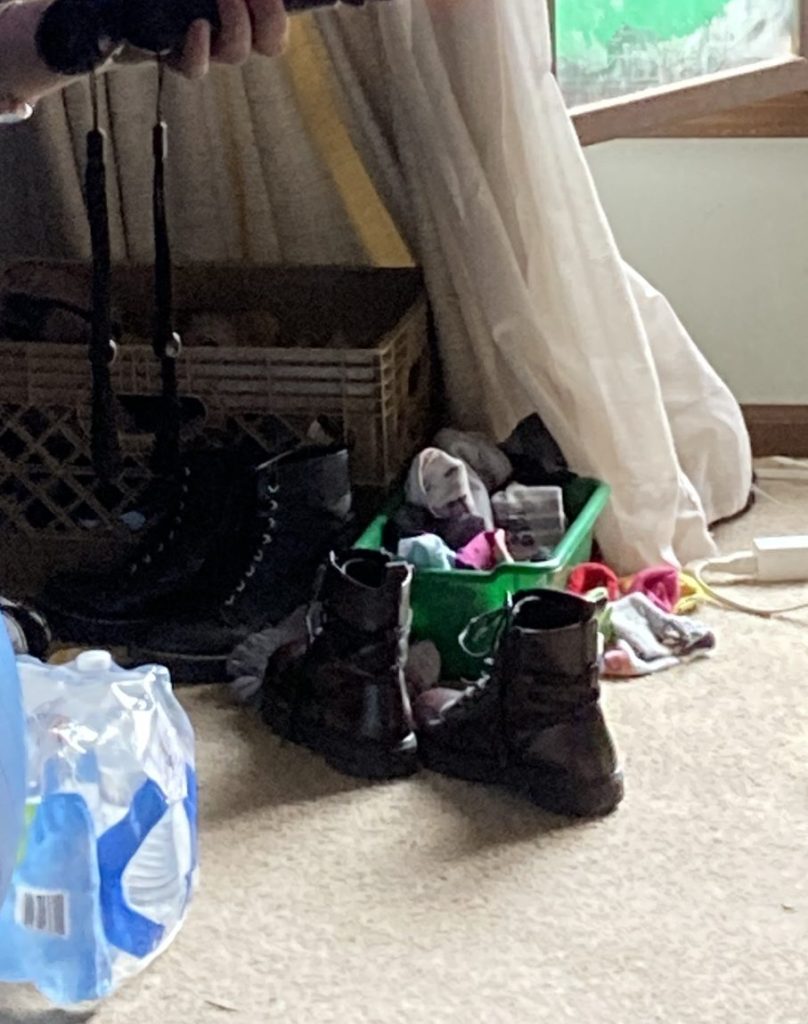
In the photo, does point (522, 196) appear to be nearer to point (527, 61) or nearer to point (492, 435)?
point (527, 61)

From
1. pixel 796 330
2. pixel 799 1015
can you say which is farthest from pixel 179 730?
pixel 796 330

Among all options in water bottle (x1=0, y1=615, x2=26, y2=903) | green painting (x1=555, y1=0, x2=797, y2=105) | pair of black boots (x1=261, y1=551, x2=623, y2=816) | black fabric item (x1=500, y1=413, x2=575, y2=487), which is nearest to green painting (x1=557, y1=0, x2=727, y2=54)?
green painting (x1=555, y1=0, x2=797, y2=105)

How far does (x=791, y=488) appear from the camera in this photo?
7.74 feet

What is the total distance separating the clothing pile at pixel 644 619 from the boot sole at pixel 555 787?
28 centimetres

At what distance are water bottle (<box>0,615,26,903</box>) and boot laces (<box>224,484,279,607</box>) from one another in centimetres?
69

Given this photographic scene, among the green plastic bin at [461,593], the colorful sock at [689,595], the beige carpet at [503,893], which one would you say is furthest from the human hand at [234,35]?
the colorful sock at [689,595]

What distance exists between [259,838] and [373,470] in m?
0.61

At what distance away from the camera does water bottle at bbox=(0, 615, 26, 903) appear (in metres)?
1.15

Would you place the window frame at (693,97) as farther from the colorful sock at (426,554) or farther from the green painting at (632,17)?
the colorful sock at (426,554)

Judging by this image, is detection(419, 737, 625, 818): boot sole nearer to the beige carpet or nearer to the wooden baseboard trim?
the beige carpet

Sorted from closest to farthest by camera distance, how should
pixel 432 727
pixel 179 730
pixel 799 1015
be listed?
pixel 799 1015
pixel 179 730
pixel 432 727

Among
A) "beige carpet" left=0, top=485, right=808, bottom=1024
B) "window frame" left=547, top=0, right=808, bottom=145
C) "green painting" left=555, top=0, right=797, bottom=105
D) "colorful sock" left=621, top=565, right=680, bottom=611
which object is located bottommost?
"beige carpet" left=0, top=485, right=808, bottom=1024

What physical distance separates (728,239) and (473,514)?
0.82 metres

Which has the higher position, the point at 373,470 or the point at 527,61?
the point at 527,61
